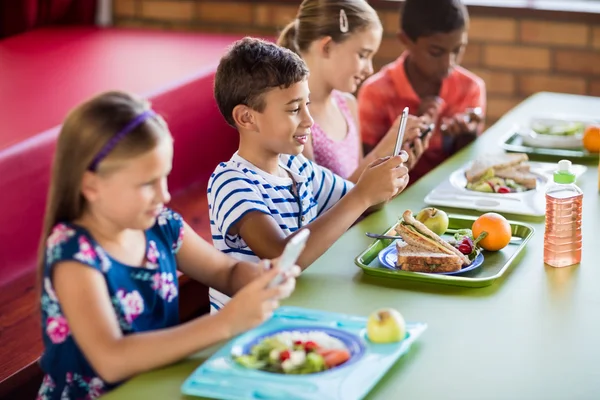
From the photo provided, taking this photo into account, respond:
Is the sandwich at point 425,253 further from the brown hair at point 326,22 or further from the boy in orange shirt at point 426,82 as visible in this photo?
the boy in orange shirt at point 426,82

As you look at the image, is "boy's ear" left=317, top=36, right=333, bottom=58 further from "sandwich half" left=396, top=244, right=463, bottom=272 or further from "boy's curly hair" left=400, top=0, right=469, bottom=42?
"sandwich half" left=396, top=244, right=463, bottom=272

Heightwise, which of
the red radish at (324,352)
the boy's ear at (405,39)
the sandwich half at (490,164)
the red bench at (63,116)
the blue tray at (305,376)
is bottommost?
the red bench at (63,116)

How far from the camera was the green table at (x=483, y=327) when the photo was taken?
1293 mm

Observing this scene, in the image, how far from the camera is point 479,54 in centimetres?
394

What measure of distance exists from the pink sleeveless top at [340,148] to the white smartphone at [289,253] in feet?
3.44

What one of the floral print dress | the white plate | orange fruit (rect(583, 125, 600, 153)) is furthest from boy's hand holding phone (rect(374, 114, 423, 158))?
the floral print dress

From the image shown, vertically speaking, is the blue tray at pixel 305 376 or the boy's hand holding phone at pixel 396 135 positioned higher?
the boy's hand holding phone at pixel 396 135

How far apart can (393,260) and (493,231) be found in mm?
196

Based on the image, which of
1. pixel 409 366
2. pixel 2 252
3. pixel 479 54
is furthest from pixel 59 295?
pixel 479 54

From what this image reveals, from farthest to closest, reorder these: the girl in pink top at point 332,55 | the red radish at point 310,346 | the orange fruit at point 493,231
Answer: the girl in pink top at point 332,55 → the orange fruit at point 493,231 → the red radish at point 310,346

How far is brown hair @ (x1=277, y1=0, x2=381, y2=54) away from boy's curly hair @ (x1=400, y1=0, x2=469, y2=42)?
46 cm

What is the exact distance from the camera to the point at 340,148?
2.42m

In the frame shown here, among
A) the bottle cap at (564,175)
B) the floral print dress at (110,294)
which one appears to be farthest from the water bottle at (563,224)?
the floral print dress at (110,294)

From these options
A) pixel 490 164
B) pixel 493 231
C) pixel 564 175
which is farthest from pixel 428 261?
pixel 490 164
